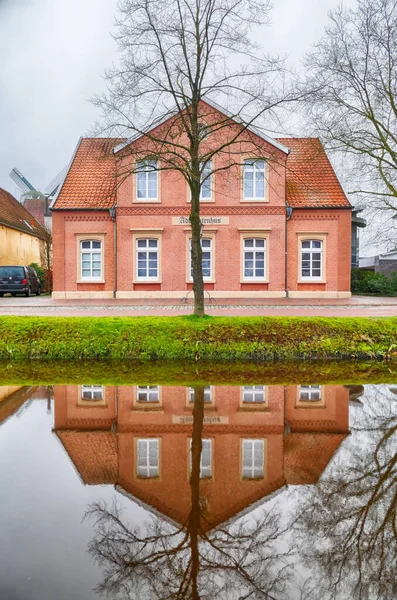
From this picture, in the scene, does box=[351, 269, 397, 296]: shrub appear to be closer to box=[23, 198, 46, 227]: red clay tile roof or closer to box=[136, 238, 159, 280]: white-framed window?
box=[136, 238, 159, 280]: white-framed window

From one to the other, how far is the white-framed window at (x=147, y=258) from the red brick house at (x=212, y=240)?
1.9 inches

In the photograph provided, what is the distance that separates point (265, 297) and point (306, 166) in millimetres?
7624

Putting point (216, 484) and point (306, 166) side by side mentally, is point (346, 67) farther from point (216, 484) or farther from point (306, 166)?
point (216, 484)

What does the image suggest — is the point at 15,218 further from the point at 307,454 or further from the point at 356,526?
the point at 356,526

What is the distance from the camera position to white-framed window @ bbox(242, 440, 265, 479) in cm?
456

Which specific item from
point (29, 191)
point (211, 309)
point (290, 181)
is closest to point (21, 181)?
point (29, 191)

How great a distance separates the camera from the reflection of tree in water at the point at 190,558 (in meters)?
2.96

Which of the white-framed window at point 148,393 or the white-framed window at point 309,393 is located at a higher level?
the white-framed window at point 309,393

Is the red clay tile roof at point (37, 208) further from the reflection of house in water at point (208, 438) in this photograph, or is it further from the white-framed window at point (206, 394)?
the white-framed window at point (206, 394)

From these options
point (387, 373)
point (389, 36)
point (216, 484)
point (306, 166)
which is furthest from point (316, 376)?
point (306, 166)

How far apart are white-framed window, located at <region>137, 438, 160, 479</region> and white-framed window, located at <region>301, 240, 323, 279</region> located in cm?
2024

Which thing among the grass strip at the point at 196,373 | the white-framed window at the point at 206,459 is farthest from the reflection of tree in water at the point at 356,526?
the grass strip at the point at 196,373

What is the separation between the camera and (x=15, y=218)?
39375 mm

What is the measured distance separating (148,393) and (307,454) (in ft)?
10.7
